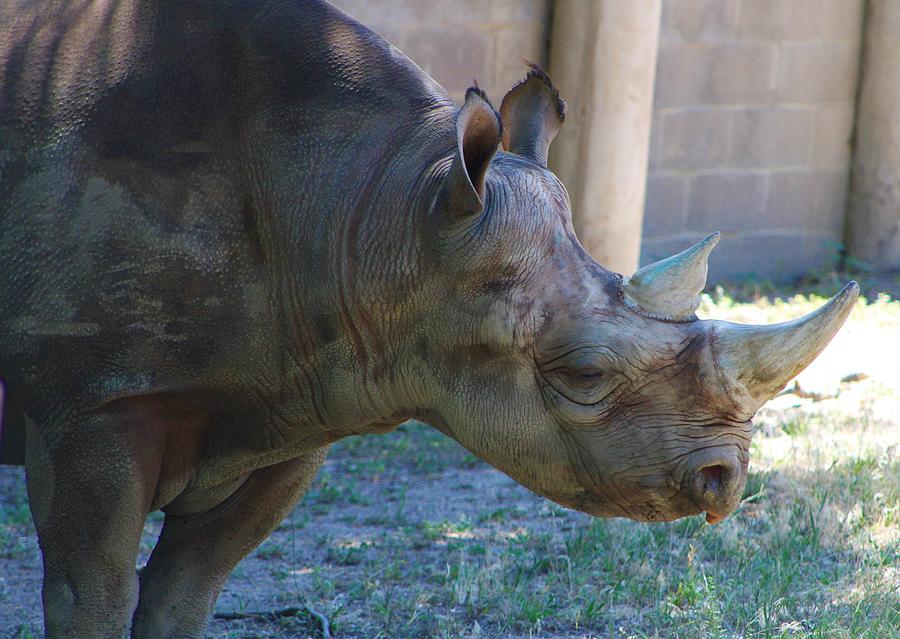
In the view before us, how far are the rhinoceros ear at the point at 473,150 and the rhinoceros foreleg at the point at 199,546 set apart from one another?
1.18 m

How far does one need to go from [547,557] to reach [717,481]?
197 cm

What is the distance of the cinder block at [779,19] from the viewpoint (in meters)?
10.4

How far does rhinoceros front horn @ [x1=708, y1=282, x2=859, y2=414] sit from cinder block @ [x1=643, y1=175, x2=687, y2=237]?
6.94m

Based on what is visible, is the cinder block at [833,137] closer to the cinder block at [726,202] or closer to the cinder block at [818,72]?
the cinder block at [818,72]

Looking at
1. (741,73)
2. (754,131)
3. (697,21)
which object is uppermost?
(697,21)

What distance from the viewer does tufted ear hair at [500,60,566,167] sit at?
153 inches

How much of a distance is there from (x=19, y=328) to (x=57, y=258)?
0.21 metres

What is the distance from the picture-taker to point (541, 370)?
3.39 m

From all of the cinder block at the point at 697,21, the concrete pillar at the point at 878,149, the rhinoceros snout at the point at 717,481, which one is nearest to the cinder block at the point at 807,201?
the concrete pillar at the point at 878,149

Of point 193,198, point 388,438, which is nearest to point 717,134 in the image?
point 388,438

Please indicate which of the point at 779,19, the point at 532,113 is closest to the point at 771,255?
the point at 779,19

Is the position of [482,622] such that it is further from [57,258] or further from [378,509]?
[57,258]

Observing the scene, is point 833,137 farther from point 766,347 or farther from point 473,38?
point 766,347

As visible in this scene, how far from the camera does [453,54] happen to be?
8.81 metres
